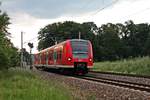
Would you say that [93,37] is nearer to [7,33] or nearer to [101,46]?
[101,46]

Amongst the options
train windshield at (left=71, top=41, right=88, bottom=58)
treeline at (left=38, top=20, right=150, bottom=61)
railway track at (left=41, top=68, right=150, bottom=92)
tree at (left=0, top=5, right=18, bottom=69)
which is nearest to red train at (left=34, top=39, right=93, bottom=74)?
train windshield at (left=71, top=41, right=88, bottom=58)

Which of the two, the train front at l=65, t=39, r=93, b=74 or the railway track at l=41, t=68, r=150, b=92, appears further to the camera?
the train front at l=65, t=39, r=93, b=74

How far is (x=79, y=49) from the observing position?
33281 millimetres

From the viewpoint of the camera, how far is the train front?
33.0 m

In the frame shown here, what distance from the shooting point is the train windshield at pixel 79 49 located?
33.2 meters

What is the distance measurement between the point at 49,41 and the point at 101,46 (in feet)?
52.6

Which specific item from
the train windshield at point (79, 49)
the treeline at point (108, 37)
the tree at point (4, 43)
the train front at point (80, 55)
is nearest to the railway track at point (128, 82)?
the train front at point (80, 55)

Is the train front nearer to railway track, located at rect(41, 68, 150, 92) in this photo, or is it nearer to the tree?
railway track, located at rect(41, 68, 150, 92)

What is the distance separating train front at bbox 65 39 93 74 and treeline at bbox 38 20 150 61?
6902 centimetres

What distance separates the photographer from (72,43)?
33.4 meters

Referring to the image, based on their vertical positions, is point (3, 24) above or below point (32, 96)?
above

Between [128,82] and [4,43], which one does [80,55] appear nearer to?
[4,43]

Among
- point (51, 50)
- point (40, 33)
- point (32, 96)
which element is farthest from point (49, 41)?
point (32, 96)

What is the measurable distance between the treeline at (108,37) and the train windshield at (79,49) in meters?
69.1
